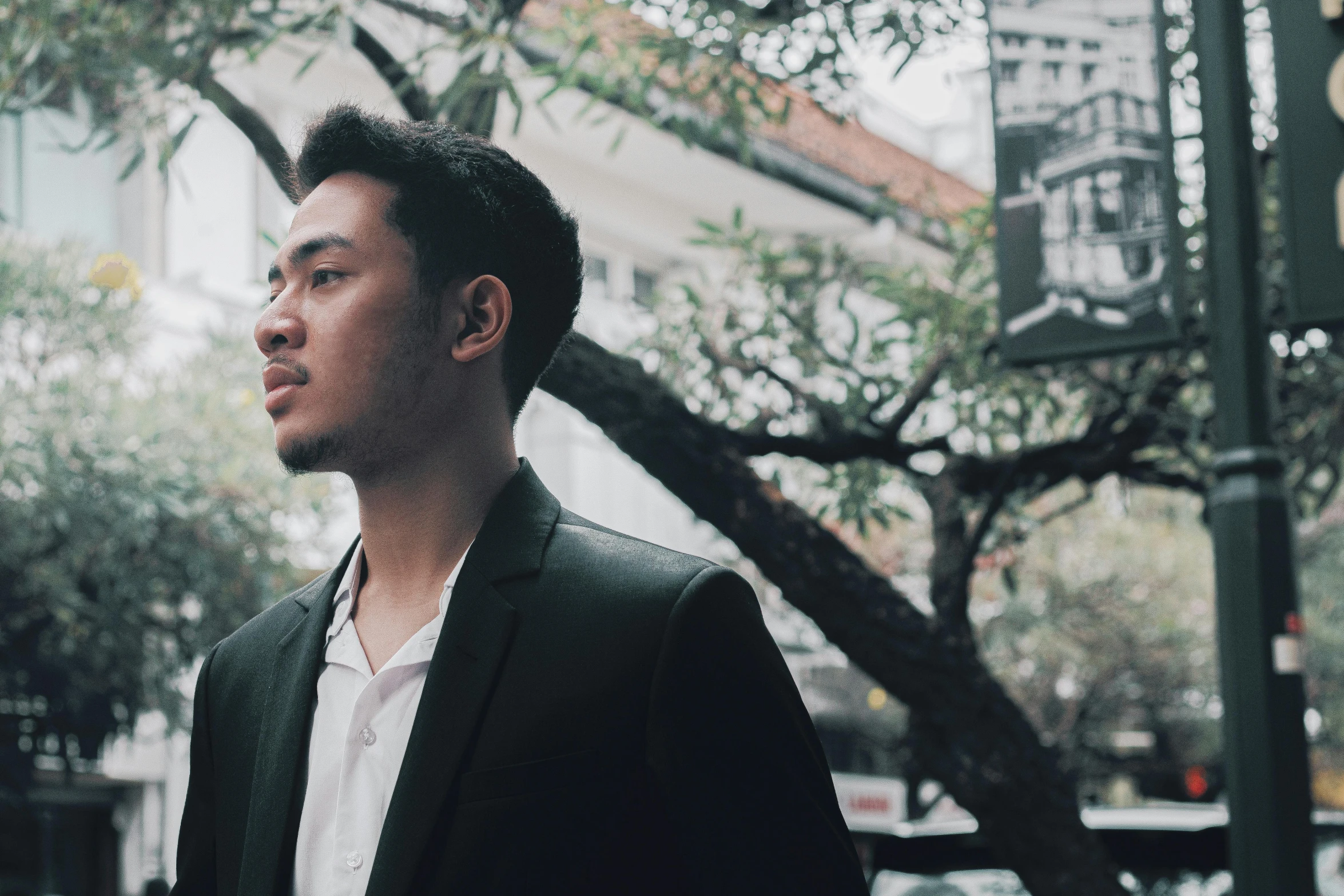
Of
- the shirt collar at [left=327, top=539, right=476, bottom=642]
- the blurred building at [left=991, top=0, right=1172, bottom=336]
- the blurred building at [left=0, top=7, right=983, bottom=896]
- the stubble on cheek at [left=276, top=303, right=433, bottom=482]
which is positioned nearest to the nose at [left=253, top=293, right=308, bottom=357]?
the stubble on cheek at [left=276, top=303, right=433, bottom=482]

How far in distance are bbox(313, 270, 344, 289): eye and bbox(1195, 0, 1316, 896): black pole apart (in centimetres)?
301

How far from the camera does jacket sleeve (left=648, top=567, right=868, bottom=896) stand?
156cm

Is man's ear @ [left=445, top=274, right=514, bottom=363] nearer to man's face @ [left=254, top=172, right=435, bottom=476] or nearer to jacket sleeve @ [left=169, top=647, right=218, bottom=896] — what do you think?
man's face @ [left=254, top=172, right=435, bottom=476]

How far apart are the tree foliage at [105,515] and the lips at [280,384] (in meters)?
7.22

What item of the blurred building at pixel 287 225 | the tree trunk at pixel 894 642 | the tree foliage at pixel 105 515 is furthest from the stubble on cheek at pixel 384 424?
the tree foliage at pixel 105 515

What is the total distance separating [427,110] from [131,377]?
6362 mm

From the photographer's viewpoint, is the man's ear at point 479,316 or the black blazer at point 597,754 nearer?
the black blazer at point 597,754

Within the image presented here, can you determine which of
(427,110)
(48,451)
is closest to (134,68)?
(427,110)

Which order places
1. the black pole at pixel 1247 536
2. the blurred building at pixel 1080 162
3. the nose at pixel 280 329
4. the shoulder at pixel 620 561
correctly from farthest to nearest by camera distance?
the blurred building at pixel 1080 162, the black pole at pixel 1247 536, the nose at pixel 280 329, the shoulder at pixel 620 561

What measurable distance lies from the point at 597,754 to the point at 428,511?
1.30 ft

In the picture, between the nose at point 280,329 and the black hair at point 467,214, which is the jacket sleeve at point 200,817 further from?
the black hair at point 467,214

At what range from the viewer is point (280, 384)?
179 centimetres

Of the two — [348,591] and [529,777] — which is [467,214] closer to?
[348,591]

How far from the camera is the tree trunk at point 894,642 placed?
18.1 feet
